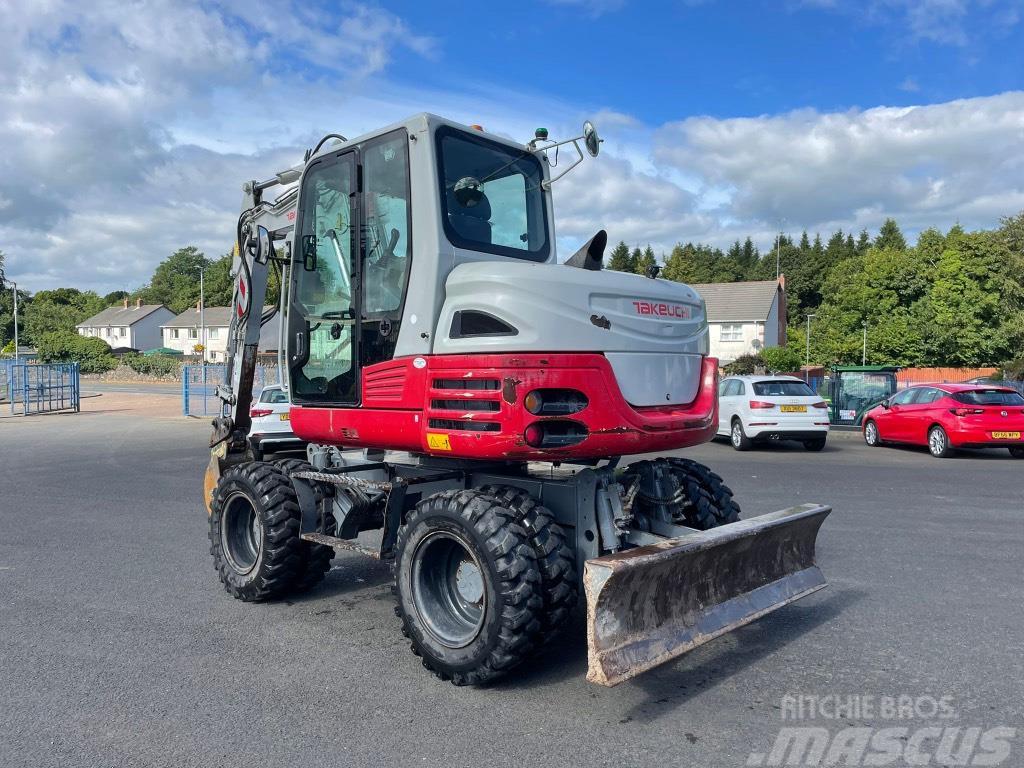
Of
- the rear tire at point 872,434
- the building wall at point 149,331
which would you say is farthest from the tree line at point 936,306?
the building wall at point 149,331

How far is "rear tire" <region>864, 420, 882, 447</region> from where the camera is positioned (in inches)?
698

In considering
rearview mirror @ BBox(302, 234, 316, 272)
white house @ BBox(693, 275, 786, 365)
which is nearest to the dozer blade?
rearview mirror @ BBox(302, 234, 316, 272)

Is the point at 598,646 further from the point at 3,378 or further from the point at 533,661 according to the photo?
the point at 3,378

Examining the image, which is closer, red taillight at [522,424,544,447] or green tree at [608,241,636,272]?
red taillight at [522,424,544,447]

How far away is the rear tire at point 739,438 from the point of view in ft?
54.6

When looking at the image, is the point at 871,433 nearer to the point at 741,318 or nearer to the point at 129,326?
the point at 741,318

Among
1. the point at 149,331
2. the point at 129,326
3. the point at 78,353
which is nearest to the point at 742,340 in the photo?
the point at 78,353

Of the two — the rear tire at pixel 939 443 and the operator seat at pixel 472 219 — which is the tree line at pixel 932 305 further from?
the operator seat at pixel 472 219

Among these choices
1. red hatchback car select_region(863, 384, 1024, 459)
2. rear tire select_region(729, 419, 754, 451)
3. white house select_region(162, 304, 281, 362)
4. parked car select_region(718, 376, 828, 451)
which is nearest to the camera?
red hatchback car select_region(863, 384, 1024, 459)

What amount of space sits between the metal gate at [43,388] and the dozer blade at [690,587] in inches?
1163

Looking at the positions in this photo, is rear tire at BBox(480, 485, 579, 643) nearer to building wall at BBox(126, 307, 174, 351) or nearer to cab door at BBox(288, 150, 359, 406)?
cab door at BBox(288, 150, 359, 406)

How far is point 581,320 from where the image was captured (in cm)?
433

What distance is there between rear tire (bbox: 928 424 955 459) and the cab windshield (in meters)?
12.8

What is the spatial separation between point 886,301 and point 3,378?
54316 mm
